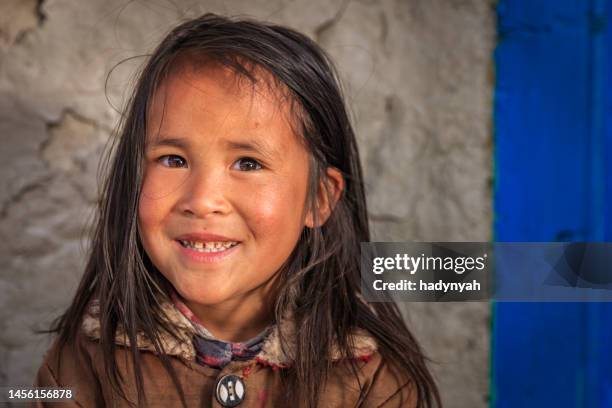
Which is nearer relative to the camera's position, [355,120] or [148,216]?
[148,216]

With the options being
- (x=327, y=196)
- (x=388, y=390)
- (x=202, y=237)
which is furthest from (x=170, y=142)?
(x=388, y=390)

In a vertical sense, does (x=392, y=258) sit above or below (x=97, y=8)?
below

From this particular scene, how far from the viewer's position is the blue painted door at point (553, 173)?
1.22m

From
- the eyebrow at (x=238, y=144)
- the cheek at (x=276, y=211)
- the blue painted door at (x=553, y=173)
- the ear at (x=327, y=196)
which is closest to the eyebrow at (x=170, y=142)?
the eyebrow at (x=238, y=144)

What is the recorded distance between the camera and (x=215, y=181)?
0.96 m

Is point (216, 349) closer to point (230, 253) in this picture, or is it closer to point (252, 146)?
point (230, 253)

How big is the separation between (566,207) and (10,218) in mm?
968

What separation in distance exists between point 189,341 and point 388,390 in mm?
294

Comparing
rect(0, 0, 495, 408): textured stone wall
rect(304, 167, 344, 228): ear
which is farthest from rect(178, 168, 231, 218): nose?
rect(0, 0, 495, 408): textured stone wall

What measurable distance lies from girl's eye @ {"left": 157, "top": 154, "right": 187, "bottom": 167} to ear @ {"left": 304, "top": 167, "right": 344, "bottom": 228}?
0.68 feet

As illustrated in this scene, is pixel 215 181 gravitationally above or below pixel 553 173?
below

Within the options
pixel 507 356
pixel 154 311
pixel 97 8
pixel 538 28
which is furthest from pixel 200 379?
pixel 538 28

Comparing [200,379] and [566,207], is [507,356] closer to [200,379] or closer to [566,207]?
[566,207]

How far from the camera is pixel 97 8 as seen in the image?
4.40ft
